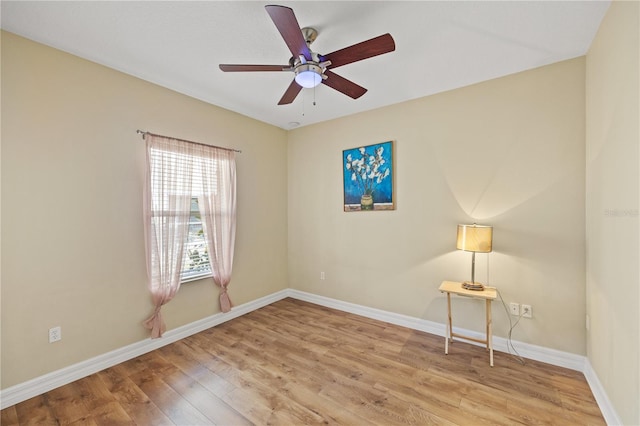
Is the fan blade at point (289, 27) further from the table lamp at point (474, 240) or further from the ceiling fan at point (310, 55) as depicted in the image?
the table lamp at point (474, 240)

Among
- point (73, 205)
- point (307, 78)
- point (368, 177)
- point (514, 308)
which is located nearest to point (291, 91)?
point (307, 78)

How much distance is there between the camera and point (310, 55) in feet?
5.90

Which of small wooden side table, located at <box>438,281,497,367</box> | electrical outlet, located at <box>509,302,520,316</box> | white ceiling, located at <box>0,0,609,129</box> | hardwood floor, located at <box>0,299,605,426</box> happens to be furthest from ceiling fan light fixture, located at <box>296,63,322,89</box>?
electrical outlet, located at <box>509,302,520,316</box>

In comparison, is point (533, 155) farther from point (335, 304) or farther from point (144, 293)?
point (144, 293)

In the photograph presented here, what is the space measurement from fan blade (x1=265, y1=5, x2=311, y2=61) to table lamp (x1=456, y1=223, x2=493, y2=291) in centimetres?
203

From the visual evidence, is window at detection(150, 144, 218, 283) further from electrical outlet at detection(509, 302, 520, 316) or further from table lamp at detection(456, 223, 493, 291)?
electrical outlet at detection(509, 302, 520, 316)

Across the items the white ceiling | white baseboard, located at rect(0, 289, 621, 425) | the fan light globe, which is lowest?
white baseboard, located at rect(0, 289, 621, 425)

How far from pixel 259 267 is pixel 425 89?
3111 millimetres

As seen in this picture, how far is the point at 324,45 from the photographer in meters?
2.18

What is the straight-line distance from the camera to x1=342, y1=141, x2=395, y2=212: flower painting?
3307 mm

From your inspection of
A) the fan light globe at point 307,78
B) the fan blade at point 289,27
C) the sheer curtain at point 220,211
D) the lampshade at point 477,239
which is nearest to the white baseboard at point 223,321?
the sheer curtain at point 220,211

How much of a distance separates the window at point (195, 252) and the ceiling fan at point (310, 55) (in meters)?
1.76

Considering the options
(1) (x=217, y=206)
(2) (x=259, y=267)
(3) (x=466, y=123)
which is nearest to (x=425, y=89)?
(3) (x=466, y=123)

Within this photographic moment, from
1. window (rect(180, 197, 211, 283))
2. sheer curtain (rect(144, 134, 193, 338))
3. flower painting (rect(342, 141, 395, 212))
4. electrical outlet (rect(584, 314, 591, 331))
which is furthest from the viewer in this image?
flower painting (rect(342, 141, 395, 212))
